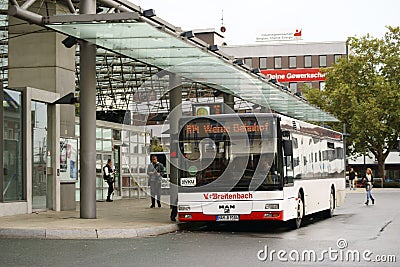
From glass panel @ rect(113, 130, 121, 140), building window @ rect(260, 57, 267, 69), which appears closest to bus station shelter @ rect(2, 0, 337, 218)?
glass panel @ rect(113, 130, 121, 140)

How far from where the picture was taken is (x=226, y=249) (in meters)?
14.7

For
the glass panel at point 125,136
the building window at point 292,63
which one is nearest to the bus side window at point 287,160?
the glass panel at point 125,136

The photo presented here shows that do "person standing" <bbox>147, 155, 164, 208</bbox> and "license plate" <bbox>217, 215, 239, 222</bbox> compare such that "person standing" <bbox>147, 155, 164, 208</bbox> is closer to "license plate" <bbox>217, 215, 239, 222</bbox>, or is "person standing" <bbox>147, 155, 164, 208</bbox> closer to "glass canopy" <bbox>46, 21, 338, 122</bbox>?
"glass canopy" <bbox>46, 21, 338, 122</bbox>

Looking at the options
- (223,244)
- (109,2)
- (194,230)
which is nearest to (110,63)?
(109,2)

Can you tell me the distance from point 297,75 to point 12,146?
81717 millimetres

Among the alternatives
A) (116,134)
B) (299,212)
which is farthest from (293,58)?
(299,212)

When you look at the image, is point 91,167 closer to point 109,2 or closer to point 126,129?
point 109,2

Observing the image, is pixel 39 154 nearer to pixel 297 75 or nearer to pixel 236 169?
pixel 236 169

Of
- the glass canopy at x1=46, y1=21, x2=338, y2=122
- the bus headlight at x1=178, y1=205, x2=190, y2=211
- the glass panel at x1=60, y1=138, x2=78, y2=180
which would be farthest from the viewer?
the glass panel at x1=60, y1=138, x2=78, y2=180

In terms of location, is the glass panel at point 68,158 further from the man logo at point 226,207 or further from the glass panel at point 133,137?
the glass panel at point 133,137

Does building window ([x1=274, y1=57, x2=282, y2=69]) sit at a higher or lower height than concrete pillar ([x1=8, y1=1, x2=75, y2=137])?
higher

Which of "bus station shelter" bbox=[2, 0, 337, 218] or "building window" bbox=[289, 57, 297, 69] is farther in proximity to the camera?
"building window" bbox=[289, 57, 297, 69]

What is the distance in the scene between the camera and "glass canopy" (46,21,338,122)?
61.0ft

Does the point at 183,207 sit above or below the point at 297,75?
below
